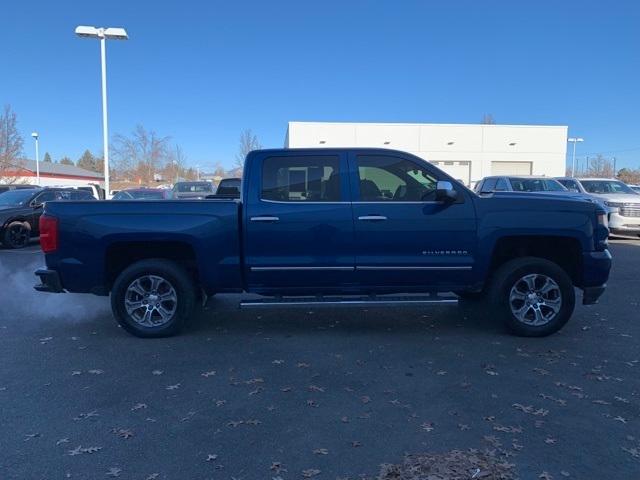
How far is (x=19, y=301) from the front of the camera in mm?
8016

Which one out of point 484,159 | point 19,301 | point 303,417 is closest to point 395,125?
point 484,159

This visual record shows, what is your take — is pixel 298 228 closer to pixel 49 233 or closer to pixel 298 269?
pixel 298 269

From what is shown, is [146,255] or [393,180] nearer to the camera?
[393,180]

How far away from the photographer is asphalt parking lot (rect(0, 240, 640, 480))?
3.48 meters

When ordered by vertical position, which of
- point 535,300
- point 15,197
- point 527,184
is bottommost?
point 535,300

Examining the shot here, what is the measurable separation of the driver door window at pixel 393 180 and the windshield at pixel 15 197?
12.4 meters

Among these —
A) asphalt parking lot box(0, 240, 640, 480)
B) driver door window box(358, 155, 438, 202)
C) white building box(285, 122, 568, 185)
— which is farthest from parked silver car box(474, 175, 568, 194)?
white building box(285, 122, 568, 185)

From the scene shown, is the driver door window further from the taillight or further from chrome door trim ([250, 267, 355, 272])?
the taillight

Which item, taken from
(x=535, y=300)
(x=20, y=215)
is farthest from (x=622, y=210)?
(x=20, y=215)

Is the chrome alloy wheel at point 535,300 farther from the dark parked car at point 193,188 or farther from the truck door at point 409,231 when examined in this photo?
the dark parked car at point 193,188

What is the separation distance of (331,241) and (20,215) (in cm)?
1192

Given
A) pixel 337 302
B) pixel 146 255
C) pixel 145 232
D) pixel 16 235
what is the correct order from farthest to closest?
pixel 16 235, pixel 146 255, pixel 337 302, pixel 145 232

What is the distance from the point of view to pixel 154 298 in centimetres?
601

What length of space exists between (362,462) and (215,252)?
9.99 ft
